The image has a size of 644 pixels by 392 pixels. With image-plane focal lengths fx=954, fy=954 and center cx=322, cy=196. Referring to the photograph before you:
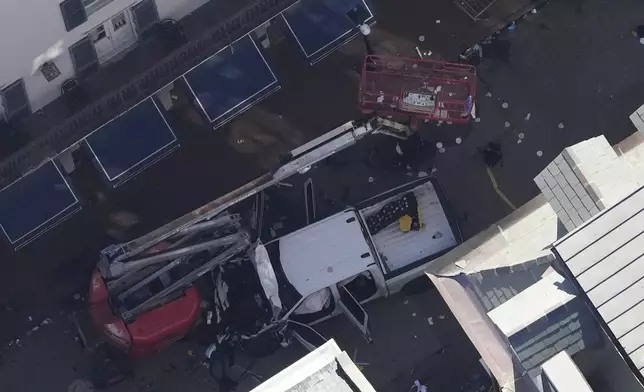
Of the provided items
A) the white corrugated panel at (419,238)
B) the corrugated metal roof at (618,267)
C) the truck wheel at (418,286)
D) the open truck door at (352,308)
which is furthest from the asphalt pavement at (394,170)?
the corrugated metal roof at (618,267)

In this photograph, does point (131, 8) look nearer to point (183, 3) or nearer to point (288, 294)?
point (183, 3)

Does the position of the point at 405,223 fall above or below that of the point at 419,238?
above

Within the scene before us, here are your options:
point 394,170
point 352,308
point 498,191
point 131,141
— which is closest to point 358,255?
point 352,308

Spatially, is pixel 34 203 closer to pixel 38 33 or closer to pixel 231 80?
pixel 38 33

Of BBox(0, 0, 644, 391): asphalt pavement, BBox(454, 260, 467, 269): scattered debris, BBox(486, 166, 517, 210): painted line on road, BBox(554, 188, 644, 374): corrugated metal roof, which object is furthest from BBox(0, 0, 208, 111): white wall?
BBox(554, 188, 644, 374): corrugated metal roof

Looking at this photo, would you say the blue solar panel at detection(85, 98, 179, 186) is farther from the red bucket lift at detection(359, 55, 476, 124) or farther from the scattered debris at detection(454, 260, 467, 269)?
the scattered debris at detection(454, 260, 467, 269)

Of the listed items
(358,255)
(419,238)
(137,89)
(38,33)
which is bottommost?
(419,238)

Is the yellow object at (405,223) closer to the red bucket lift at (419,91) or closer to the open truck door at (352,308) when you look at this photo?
the open truck door at (352,308)

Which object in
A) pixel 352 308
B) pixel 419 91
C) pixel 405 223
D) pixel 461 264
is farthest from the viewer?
pixel 419 91
